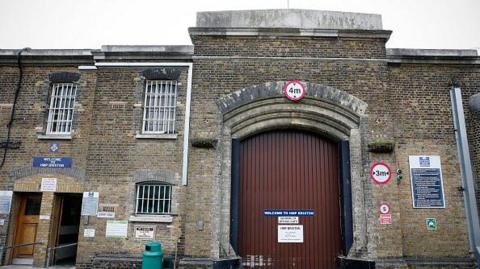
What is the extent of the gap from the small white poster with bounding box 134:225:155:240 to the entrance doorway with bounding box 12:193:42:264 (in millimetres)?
3731

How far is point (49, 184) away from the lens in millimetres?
11086

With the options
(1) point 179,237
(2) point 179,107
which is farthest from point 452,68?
(1) point 179,237

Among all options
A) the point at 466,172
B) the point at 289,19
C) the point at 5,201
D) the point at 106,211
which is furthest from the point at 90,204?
the point at 466,172

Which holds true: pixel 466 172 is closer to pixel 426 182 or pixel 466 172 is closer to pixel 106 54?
pixel 426 182

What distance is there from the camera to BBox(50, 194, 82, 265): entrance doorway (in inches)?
443

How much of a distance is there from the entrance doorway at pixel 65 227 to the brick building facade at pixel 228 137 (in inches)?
3.7

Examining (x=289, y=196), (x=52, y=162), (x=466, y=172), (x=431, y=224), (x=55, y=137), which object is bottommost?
(x=431, y=224)

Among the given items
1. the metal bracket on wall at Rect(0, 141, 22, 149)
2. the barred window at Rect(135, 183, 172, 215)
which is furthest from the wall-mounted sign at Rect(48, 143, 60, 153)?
the barred window at Rect(135, 183, 172, 215)

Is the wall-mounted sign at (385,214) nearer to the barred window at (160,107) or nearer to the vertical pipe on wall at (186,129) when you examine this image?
the vertical pipe on wall at (186,129)

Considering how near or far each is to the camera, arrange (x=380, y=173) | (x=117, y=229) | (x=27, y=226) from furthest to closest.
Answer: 1. (x=27, y=226)
2. (x=117, y=229)
3. (x=380, y=173)

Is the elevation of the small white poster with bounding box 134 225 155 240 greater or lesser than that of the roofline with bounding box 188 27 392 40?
lesser

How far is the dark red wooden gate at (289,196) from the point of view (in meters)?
10.1

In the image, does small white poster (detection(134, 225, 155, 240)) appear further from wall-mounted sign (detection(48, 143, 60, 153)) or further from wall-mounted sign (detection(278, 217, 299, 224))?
wall-mounted sign (detection(48, 143, 60, 153))

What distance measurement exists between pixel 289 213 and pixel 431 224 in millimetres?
3833
